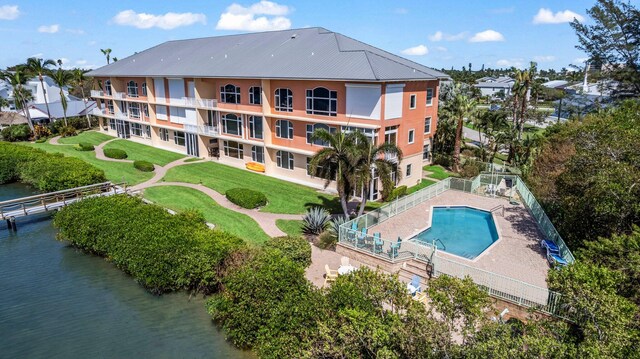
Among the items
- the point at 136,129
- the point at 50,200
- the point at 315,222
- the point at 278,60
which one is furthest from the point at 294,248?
the point at 136,129

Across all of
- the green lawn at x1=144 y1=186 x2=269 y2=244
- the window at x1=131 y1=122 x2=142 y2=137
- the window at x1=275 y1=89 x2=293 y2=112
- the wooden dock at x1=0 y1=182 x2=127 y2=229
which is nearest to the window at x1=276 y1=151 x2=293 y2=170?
the window at x1=275 y1=89 x2=293 y2=112

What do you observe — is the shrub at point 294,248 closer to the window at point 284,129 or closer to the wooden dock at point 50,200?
the wooden dock at point 50,200

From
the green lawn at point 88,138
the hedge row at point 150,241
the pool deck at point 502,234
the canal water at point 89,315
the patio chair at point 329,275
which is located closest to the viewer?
the canal water at point 89,315

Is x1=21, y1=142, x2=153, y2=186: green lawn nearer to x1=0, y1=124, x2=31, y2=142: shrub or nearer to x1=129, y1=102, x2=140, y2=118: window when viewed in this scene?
x1=129, y1=102, x2=140, y2=118: window

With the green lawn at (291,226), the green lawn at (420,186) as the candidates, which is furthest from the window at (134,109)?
the green lawn at (420,186)

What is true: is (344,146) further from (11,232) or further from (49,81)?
(49,81)
